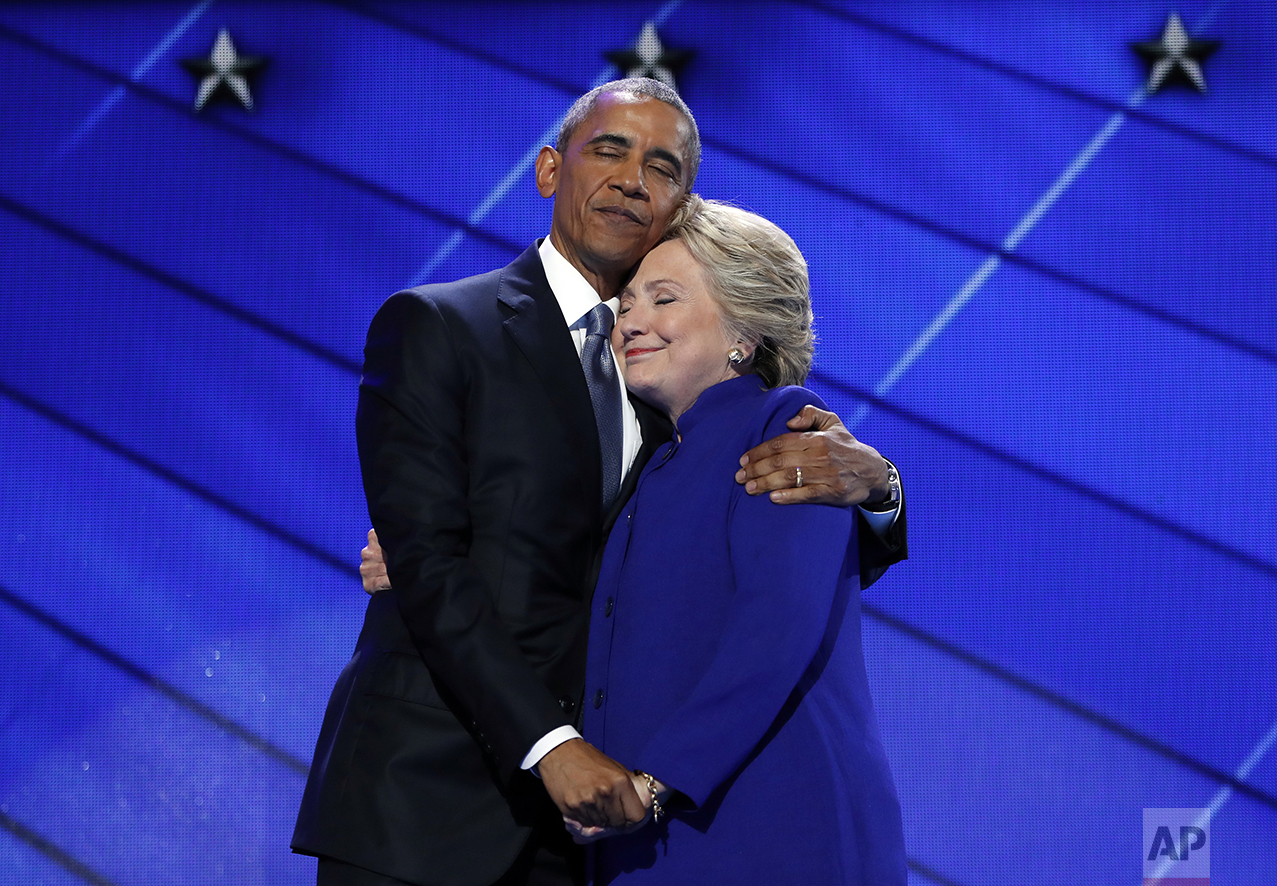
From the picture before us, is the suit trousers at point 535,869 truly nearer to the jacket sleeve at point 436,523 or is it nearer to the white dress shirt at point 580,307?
the jacket sleeve at point 436,523

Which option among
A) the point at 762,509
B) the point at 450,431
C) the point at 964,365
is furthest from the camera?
the point at 964,365

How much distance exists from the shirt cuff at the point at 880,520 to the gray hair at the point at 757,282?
0.20 meters

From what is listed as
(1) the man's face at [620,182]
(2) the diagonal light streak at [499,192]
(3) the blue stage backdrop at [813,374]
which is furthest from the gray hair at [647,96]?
(2) the diagonal light streak at [499,192]

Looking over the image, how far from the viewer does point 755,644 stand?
1295mm

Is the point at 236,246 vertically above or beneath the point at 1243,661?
above

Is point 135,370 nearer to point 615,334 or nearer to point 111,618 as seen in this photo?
point 111,618

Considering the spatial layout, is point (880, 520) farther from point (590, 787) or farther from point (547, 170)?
point (547, 170)

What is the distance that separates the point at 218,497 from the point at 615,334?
91.1 inches

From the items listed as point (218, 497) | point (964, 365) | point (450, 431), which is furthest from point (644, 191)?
point (218, 497)

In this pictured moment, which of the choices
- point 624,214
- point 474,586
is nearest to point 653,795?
point 474,586

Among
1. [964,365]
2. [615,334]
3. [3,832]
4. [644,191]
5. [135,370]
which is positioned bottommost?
[3,832]

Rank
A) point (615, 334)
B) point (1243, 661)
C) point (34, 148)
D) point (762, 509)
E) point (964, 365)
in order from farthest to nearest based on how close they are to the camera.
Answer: point (34, 148) < point (964, 365) < point (1243, 661) < point (615, 334) < point (762, 509)

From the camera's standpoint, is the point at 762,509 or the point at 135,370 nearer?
the point at 762,509

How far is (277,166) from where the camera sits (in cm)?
366
